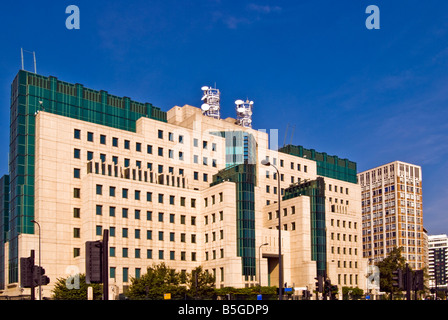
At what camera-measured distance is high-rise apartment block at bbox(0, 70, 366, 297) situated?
97188mm

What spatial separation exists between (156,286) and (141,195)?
21544 mm

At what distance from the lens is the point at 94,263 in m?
14.1

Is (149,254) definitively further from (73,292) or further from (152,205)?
(73,292)

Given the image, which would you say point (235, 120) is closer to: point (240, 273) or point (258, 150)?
point (258, 150)

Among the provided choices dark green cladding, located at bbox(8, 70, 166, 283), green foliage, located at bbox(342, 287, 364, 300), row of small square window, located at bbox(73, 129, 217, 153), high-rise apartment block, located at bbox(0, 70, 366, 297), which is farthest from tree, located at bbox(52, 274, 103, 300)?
green foliage, located at bbox(342, 287, 364, 300)

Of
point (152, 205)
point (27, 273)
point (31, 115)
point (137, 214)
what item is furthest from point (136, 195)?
point (27, 273)

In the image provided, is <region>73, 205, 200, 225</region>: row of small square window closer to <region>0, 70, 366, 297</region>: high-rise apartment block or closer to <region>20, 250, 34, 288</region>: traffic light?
<region>0, 70, 366, 297</region>: high-rise apartment block

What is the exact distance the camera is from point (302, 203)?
11950cm

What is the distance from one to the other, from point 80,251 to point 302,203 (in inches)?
1884

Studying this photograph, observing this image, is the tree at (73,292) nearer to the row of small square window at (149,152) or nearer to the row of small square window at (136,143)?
the row of small square window at (149,152)

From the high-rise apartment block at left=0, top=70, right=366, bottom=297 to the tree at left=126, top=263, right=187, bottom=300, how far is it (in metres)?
9.92

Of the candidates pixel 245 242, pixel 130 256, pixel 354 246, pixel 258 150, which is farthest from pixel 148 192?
pixel 354 246

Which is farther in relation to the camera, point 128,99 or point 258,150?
point 258,150

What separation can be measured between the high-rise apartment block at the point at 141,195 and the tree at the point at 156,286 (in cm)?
992
